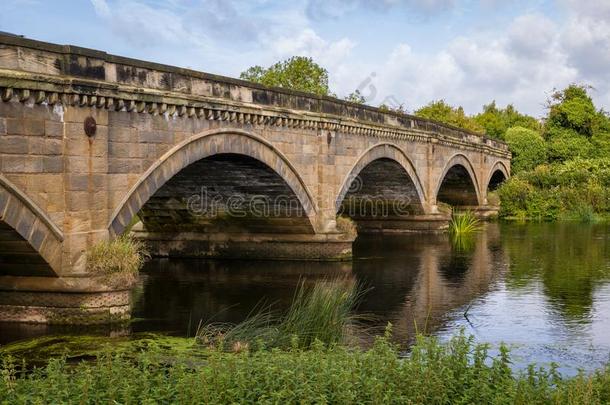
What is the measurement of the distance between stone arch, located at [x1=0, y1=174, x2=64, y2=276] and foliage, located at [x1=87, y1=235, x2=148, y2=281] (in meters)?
0.63

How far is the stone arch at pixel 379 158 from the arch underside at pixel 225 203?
82.3 inches

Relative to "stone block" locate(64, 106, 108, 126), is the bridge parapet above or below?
above

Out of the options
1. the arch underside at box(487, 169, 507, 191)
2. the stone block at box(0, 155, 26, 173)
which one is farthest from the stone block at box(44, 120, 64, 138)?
the arch underside at box(487, 169, 507, 191)

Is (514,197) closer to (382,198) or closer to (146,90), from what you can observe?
(382,198)

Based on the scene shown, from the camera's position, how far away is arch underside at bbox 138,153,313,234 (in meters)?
21.9

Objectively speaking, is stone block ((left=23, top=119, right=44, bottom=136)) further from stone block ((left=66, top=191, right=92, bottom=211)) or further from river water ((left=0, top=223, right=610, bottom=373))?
river water ((left=0, top=223, right=610, bottom=373))

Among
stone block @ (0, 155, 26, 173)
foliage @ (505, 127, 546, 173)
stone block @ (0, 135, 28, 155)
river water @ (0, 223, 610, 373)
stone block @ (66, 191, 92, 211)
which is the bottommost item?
river water @ (0, 223, 610, 373)

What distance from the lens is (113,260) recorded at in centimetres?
1388

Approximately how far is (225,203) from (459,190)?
24914 millimetres

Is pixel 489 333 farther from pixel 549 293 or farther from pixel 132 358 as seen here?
pixel 132 358

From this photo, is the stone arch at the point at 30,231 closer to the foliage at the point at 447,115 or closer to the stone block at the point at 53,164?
the stone block at the point at 53,164

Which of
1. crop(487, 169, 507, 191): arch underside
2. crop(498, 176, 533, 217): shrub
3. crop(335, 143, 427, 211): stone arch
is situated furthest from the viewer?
crop(487, 169, 507, 191): arch underside

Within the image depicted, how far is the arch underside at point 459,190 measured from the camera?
4472 centimetres

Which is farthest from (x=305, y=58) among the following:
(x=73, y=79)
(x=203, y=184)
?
(x=73, y=79)
